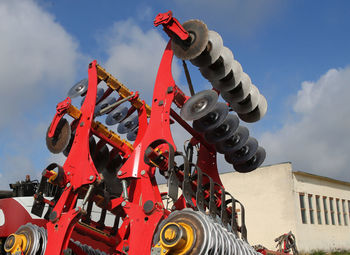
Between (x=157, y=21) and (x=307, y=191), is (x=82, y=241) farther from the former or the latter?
(x=307, y=191)

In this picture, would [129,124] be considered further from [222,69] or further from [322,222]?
[322,222]

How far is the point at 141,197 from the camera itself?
685cm

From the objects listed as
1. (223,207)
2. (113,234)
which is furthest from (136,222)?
(113,234)

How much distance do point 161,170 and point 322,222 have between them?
22287 mm

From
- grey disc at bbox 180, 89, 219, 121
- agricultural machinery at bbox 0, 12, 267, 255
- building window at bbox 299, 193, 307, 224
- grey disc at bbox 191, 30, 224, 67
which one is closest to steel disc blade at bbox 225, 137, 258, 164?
agricultural machinery at bbox 0, 12, 267, 255

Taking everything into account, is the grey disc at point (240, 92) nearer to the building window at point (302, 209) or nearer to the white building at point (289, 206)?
the white building at point (289, 206)

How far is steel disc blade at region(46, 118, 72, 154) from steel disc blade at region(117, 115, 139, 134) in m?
2.62

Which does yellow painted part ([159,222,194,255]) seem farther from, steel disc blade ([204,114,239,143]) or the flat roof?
the flat roof

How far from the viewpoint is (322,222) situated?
26391mm

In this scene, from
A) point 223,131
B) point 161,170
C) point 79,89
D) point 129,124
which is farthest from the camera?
point 129,124

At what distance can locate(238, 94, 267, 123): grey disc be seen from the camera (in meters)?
8.82

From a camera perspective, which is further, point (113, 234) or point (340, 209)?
point (340, 209)

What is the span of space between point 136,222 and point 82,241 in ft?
6.27

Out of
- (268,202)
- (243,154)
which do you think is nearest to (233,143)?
(243,154)
